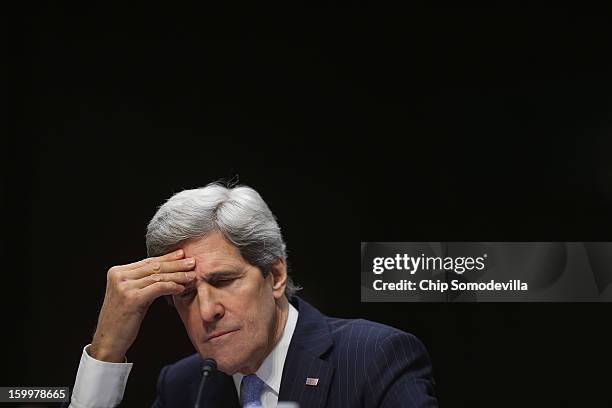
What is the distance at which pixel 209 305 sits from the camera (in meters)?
2.14

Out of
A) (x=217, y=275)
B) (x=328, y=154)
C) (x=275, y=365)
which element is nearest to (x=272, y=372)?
(x=275, y=365)

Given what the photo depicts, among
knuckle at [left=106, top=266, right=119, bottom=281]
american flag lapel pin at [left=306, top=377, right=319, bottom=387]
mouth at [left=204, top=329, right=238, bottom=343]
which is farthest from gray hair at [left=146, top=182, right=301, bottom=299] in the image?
american flag lapel pin at [left=306, top=377, right=319, bottom=387]

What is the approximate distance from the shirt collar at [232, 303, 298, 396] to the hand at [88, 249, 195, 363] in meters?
0.35

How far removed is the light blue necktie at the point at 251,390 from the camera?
7.56 ft

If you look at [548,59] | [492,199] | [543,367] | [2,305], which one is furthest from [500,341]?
[2,305]

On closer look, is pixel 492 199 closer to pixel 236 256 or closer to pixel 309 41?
pixel 309 41

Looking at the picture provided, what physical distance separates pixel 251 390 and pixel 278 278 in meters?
0.32

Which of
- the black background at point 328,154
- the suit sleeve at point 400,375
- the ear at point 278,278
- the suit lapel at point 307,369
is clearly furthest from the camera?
the black background at point 328,154

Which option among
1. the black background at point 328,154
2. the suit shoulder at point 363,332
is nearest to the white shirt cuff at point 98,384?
the suit shoulder at point 363,332

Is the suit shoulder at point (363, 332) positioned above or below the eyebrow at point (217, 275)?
below

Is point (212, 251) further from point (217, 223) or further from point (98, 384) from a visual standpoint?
point (98, 384)

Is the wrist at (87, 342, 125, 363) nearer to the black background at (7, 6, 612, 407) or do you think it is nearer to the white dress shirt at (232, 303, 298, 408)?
the white dress shirt at (232, 303, 298, 408)

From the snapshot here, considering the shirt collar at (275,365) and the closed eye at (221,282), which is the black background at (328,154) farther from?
the closed eye at (221,282)

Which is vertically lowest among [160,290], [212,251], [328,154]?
[160,290]
